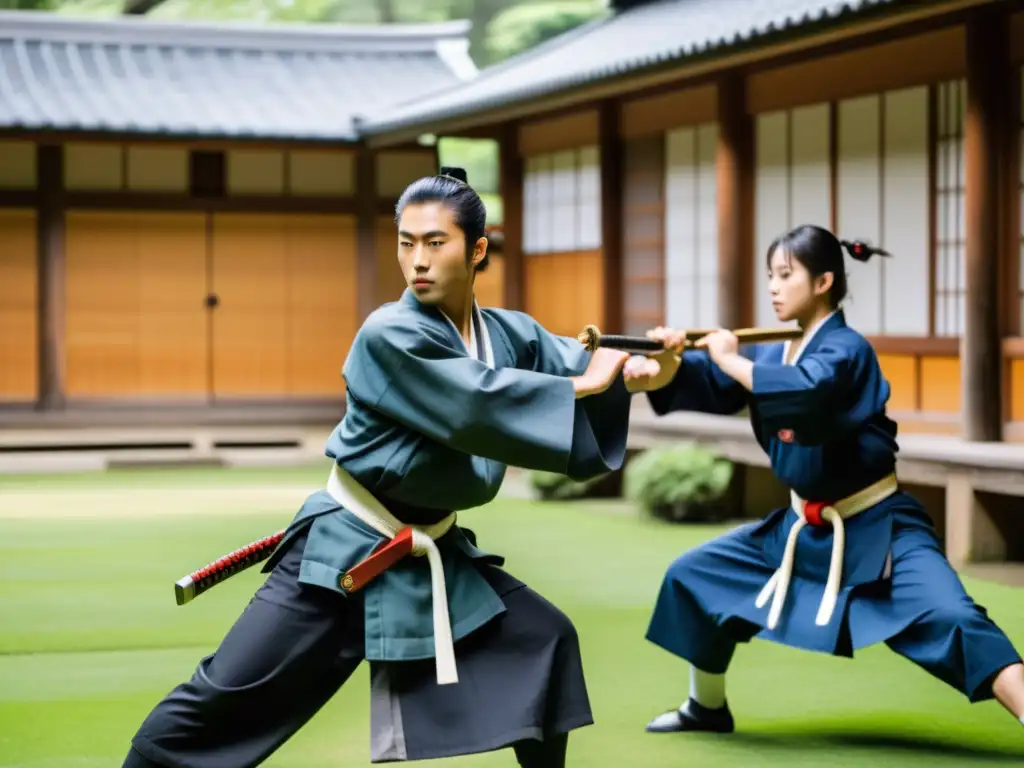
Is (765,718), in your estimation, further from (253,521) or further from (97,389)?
(97,389)

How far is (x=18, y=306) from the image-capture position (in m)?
16.5

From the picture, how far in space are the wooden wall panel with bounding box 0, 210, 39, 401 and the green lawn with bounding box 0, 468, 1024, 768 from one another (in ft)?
20.6

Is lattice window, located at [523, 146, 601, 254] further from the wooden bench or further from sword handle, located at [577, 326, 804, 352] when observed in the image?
sword handle, located at [577, 326, 804, 352]

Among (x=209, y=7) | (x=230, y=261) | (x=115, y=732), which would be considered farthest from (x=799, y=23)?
(x=209, y=7)

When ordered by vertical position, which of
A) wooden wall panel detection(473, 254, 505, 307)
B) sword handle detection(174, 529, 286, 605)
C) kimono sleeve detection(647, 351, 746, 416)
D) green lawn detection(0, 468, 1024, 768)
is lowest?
green lawn detection(0, 468, 1024, 768)

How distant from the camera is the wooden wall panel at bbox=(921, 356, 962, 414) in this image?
958 centimetres

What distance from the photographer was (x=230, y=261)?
1711 cm

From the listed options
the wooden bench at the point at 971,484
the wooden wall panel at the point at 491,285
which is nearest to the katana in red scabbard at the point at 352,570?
the wooden bench at the point at 971,484

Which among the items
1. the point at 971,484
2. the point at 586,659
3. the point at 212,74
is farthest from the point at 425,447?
the point at 212,74

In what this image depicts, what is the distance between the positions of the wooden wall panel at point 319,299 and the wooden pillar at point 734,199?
6.78m

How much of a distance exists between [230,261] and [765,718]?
497 inches

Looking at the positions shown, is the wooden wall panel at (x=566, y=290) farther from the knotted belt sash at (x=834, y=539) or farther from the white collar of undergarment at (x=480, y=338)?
the white collar of undergarment at (x=480, y=338)

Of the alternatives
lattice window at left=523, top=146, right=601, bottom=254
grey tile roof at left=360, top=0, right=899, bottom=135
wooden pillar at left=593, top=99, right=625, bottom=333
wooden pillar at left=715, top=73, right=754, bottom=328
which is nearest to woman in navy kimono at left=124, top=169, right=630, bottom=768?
grey tile roof at left=360, top=0, right=899, bottom=135

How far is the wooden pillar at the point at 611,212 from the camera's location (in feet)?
43.0
